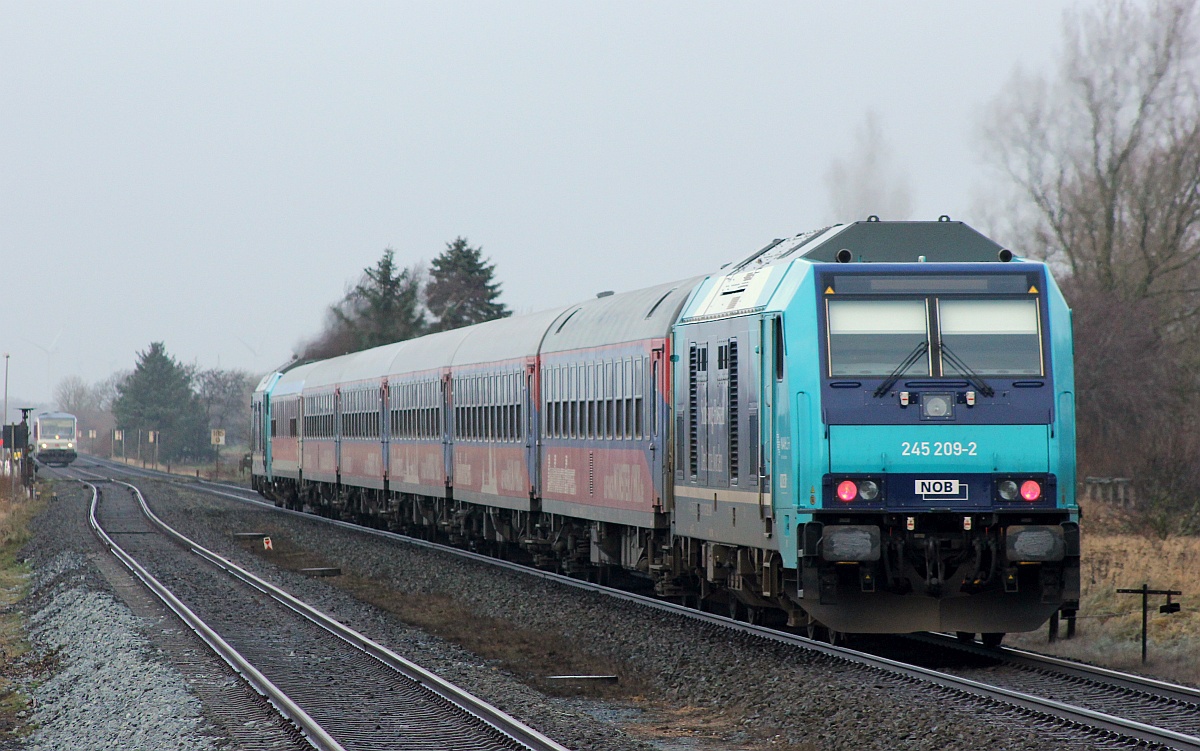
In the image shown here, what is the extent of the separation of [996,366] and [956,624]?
6.89ft

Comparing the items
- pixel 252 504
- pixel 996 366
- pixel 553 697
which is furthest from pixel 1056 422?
pixel 252 504

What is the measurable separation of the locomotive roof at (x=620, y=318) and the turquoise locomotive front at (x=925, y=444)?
4.18m

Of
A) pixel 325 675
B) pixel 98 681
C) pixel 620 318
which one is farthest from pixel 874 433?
pixel 620 318

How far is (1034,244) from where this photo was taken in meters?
37.5

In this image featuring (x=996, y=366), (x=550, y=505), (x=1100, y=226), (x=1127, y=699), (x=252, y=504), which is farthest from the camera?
(x=252, y=504)

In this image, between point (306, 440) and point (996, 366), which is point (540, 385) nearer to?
point (996, 366)

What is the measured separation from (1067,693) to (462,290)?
7380 cm

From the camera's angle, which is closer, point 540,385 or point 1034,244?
→ point 540,385

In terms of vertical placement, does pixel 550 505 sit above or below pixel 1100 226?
below

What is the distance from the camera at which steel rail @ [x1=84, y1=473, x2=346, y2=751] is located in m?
10.4

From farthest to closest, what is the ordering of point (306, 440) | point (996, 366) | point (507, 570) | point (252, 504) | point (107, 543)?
point (252, 504), point (306, 440), point (107, 543), point (507, 570), point (996, 366)

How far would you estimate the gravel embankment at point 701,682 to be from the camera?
32.6ft

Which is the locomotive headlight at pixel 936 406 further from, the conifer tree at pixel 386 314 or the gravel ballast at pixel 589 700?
the conifer tree at pixel 386 314

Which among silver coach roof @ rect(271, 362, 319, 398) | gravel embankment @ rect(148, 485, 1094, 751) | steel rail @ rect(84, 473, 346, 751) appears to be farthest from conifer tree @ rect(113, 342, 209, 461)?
gravel embankment @ rect(148, 485, 1094, 751)
